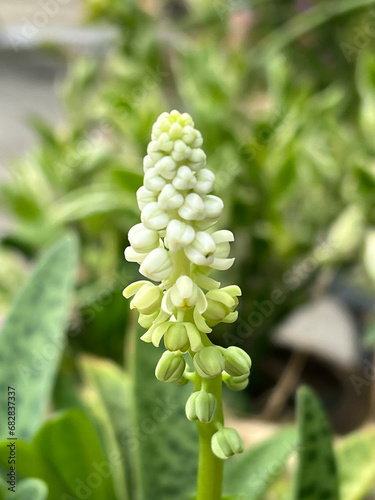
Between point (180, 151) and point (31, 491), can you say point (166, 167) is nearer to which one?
point (180, 151)

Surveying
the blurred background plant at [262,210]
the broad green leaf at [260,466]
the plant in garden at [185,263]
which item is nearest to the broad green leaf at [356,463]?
the broad green leaf at [260,466]

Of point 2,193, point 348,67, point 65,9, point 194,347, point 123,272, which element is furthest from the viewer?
point 65,9

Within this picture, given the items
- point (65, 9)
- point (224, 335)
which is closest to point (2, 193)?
point (224, 335)

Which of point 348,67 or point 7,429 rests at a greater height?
point 348,67

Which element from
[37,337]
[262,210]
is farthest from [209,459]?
[262,210]

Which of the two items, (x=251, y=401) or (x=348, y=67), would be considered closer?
(x=251, y=401)

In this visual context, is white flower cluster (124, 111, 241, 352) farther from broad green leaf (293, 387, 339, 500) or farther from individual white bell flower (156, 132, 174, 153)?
broad green leaf (293, 387, 339, 500)

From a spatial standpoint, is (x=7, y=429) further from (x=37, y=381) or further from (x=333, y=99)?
(x=333, y=99)

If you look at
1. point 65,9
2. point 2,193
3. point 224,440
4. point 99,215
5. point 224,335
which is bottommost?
point 224,440
